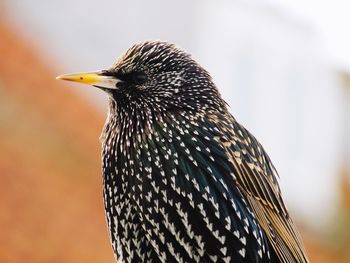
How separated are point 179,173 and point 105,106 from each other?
401cm

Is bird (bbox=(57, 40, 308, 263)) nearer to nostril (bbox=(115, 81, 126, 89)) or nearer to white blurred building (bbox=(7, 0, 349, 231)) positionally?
nostril (bbox=(115, 81, 126, 89))

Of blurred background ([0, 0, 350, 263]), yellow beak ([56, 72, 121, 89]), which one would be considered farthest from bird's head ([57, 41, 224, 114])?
blurred background ([0, 0, 350, 263])

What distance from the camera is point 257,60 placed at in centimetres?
1052

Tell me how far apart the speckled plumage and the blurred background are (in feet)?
10.1

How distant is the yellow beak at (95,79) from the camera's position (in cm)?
407

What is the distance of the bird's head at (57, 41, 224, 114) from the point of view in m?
4.34

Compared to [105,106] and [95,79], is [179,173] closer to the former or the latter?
[95,79]

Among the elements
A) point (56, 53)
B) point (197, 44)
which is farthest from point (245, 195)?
point (197, 44)

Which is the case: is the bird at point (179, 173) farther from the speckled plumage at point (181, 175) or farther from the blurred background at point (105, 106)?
the blurred background at point (105, 106)

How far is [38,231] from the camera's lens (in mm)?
7410

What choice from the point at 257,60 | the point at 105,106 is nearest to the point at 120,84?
the point at 105,106

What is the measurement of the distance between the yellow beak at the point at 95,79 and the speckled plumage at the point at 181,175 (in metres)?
0.03

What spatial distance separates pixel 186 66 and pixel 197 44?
18.1 feet

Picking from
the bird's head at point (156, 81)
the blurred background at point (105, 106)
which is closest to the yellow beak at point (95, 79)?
the bird's head at point (156, 81)
